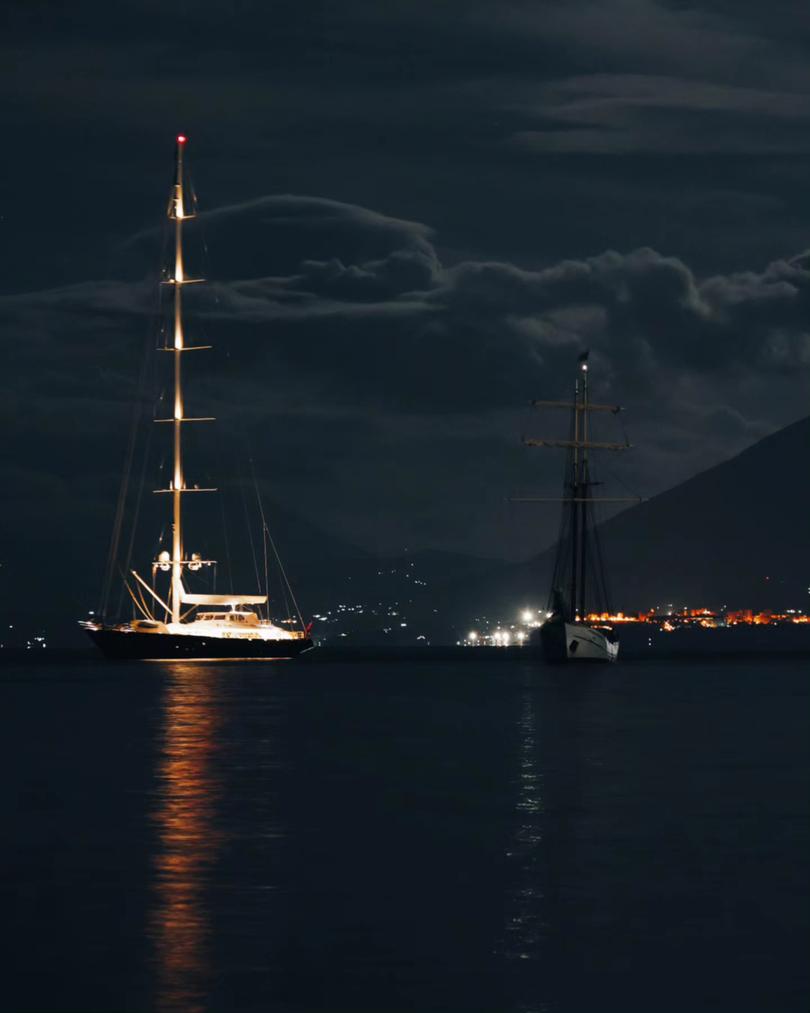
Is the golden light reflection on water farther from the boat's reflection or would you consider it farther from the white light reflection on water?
the boat's reflection

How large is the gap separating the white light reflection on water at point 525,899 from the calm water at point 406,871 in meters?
0.08

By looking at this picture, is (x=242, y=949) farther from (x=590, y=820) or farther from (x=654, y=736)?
(x=654, y=736)

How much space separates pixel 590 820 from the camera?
1869 inches

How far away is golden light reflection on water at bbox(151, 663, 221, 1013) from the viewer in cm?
2762

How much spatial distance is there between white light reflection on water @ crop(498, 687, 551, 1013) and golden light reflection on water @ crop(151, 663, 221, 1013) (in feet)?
13.6

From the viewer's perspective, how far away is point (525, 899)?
34.5m

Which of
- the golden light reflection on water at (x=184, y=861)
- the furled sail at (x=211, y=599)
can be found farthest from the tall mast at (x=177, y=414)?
the golden light reflection on water at (x=184, y=861)

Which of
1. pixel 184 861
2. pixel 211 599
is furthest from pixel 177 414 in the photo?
pixel 184 861

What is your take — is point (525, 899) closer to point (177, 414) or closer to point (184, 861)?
point (184, 861)

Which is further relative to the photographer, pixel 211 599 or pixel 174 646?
pixel 174 646

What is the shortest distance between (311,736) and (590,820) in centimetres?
3615

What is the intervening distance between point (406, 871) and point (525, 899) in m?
4.10

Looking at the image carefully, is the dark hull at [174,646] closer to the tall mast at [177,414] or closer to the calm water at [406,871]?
the tall mast at [177,414]

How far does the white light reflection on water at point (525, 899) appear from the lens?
27.2 meters
